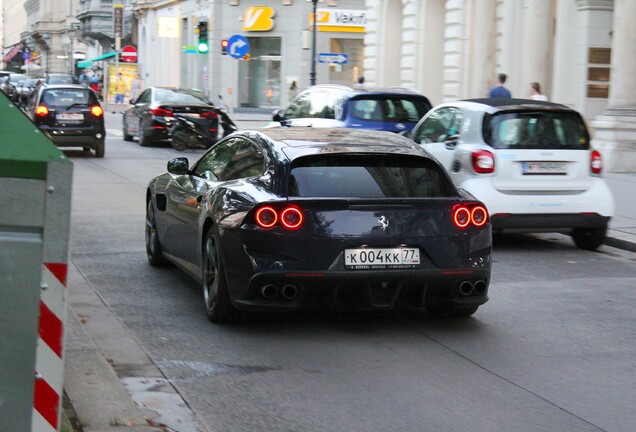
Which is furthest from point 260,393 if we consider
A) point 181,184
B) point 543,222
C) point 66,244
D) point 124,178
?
point 124,178

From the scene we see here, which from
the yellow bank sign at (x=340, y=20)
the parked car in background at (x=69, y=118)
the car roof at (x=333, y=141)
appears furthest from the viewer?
the yellow bank sign at (x=340, y=20)

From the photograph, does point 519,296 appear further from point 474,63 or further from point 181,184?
point 474,63

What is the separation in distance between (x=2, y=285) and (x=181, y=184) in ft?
18.3

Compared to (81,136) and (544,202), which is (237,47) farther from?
(544,202)

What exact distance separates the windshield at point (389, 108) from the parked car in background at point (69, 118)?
30.1 ft

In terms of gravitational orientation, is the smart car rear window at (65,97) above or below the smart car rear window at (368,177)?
below

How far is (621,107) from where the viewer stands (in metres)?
22.3

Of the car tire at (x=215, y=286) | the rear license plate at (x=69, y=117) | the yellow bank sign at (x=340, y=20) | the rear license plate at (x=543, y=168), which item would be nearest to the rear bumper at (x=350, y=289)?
the car tire at (x=215, y=286)

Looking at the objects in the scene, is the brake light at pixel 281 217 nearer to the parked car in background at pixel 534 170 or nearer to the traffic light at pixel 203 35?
the parked car in background at pixel 534 170

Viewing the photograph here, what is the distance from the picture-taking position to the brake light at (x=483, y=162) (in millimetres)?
12219

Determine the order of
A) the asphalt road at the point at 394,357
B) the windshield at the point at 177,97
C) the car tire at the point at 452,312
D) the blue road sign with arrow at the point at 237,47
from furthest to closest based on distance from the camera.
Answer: the blue road sign with arrow at the point at 237,47 < the windshield at the point at 177,97 < the car tire at the point at 452,312 < the asphalt road at the point at 394,357

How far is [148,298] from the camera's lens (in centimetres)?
899

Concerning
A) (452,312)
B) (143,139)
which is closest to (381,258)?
(452,312)

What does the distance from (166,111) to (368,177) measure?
869 inches
